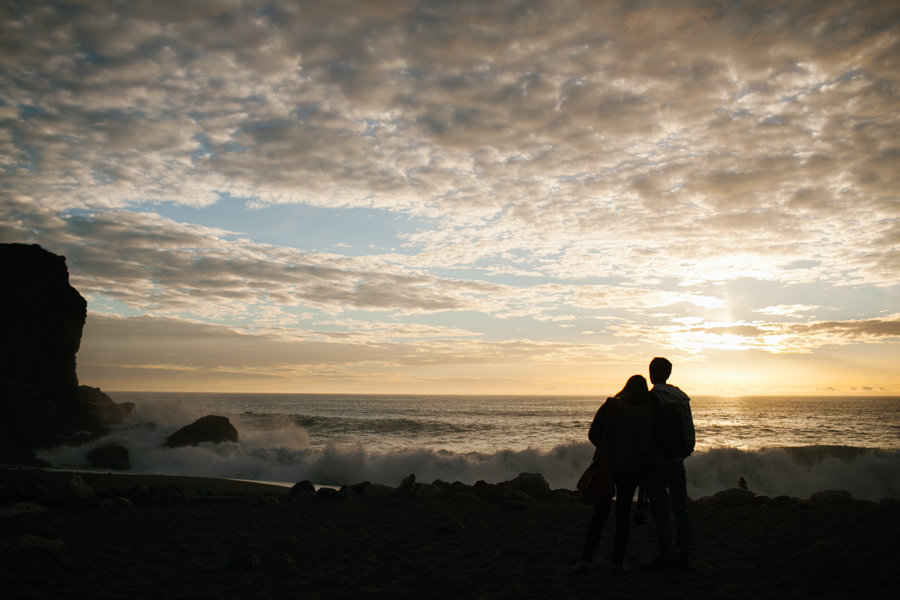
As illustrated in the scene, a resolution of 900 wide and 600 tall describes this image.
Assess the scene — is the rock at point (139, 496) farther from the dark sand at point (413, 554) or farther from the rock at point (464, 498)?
the rock at point (464, 498)

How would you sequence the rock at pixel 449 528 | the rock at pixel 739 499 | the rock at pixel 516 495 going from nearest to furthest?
1. the rock at pixel 449 528
2. the rock at pixel 739 499
3. the rock at pixel 516 495

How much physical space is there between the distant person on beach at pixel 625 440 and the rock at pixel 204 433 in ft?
73.7

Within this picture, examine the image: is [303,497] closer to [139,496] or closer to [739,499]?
[139,496]

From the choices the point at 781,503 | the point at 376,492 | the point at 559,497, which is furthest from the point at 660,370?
the point at 376,492

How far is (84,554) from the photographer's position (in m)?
6.19

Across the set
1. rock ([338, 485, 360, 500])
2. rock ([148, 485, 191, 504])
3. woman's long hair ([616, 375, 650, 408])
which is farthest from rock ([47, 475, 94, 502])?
woman's long hair ([616, 375, 650, 408])

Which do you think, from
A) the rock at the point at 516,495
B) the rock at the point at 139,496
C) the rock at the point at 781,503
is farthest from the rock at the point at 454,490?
the rock at the point at 781,503

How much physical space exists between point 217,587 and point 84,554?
8.57 feet

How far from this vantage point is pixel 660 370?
5199 mm

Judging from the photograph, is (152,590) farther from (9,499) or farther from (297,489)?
(9,499)

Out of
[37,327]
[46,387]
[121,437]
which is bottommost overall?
[121,437]

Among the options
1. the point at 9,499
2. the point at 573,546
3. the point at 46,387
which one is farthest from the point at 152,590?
the point at 46,387

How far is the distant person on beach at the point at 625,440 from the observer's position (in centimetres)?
482

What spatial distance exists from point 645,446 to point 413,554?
361cm
